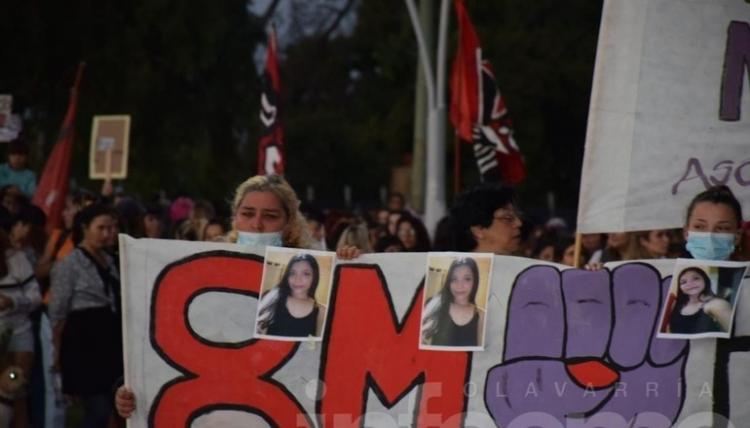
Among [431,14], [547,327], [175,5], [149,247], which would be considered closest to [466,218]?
[547,327]

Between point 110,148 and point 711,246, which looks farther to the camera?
point 110,148

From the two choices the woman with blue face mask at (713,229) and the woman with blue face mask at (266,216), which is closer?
the woman with blue face mask at (713,229)

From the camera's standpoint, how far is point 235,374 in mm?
6816

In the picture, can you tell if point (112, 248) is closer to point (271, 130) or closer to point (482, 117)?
point (271, 130)

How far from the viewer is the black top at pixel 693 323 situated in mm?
6762

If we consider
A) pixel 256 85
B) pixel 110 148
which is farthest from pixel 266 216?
pixel 256 85

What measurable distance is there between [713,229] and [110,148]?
10357 mm

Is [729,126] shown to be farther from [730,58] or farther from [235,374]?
[235,374]

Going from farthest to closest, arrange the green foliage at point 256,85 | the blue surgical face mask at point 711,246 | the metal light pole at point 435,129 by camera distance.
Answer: the green foliage at point 256,85
the metal light pole at point 435,129
the blue surgical face mask at point 711,246

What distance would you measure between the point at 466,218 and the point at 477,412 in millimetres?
957

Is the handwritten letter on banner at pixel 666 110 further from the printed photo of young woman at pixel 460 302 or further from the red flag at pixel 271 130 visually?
the red flag at pixel 271 130

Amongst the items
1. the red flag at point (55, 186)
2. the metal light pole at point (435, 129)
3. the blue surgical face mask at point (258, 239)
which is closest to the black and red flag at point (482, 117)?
the metal light pole at point (435, 129)

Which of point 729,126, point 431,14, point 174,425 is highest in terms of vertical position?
point 431,14

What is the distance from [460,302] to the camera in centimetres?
676
